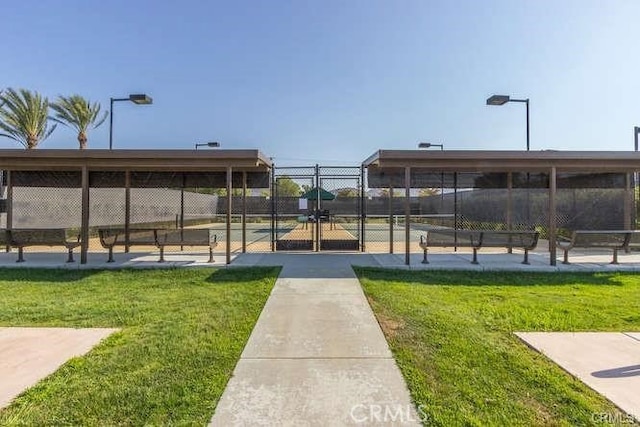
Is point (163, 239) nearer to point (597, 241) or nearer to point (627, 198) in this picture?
point (597, 241)

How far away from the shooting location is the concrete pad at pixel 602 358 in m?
2.74

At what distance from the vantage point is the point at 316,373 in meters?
3.05

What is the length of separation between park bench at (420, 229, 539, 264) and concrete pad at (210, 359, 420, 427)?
5.35 m

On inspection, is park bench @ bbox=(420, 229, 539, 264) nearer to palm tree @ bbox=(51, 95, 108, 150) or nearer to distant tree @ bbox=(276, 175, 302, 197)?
distant tree @ bbox=(276, 175, 302, 197)

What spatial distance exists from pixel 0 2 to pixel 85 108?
1223 cm

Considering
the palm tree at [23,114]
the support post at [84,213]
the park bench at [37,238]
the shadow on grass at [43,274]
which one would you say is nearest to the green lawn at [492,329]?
the shadow on grass at [43,274]

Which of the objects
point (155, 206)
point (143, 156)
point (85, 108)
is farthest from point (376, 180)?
point (85, 108)

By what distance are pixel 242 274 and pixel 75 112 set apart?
61.6 feet

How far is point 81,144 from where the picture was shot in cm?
2111

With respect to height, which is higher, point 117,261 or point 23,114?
point 23,114
